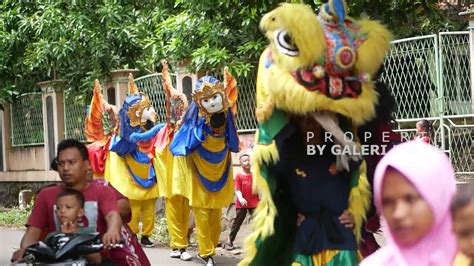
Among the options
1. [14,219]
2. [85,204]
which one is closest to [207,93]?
[85,204]

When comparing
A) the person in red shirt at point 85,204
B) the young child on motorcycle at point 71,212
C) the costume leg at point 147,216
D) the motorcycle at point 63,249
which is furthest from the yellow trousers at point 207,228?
the motorcycle at point 63,249

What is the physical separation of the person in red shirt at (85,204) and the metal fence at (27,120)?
54.3 feet

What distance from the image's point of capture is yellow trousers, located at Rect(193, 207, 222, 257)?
420 inches

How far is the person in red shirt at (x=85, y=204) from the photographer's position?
5.93 m

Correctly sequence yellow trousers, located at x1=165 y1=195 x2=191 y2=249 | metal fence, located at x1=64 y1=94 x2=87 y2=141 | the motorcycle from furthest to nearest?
metal fence, located at x1=64 y1=94 x2=87 y2=141
yellow trousers, located at x1=165 y1=195 x2=191 y2=249
the motorcycle

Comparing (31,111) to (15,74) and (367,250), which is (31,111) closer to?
(15,74)

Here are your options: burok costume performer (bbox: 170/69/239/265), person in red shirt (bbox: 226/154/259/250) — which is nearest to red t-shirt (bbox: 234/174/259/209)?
person in red shirt (bbox: 226/154/259/250)

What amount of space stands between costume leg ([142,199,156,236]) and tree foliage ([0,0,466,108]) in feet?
7.19

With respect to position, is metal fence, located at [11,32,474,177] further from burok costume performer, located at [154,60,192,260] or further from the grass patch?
the grass patch

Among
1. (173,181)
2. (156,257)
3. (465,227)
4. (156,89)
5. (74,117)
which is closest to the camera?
(465,227)

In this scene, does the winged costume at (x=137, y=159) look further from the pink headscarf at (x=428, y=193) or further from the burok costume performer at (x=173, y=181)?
the pink headscarf at (x=428, y=193)

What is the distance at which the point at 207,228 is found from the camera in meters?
10.7

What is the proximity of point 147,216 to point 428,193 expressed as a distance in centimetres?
953

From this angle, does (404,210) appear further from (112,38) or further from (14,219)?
(14,219)
